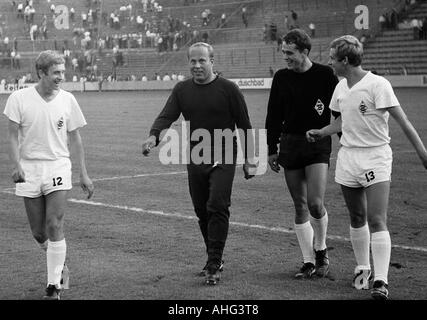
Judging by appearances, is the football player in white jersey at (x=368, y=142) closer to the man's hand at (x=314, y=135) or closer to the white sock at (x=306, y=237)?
the man's hand at (x=314, y=135)

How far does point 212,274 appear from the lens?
7.30 metres

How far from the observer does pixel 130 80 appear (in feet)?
195

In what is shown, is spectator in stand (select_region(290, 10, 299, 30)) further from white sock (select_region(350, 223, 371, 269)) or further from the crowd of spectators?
white sock (select_region(350, 223, 371, 269))

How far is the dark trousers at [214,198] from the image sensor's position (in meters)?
7.49

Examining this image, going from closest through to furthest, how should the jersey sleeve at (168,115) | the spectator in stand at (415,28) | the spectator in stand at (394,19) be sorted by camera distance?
1. the jersey sleeve at (168,115)
2. the spectator in stand at (415,28)
3. the spectator in stand at (394,19)

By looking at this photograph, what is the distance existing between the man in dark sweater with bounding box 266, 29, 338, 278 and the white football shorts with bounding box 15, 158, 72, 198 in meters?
2.04

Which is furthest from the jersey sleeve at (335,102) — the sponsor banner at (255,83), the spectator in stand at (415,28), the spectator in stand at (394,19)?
the spectator in stand at (394,19)

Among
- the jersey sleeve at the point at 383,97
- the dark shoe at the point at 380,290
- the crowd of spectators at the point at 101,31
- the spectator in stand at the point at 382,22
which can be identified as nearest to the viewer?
the dark shoe at the point at 380,290

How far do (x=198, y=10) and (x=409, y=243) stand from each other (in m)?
56.2

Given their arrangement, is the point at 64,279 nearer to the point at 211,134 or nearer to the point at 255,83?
the point at 211,134

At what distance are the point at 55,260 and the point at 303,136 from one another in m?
2.47

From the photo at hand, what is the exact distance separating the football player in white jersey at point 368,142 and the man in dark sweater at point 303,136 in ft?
1.73

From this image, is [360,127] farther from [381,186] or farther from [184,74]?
[184,74]

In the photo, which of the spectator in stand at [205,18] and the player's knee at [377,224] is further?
the spectator in stand at [205,18]
